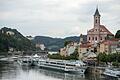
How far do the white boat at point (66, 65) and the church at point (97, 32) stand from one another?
703 inches

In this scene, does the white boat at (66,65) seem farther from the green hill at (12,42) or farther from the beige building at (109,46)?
the green hill at (12,42)

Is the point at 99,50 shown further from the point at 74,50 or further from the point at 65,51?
the point at 65,51

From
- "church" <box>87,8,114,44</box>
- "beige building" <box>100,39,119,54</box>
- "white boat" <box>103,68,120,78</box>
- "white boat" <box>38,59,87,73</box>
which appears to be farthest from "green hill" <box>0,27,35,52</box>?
"white boat" <box>103,68,120,78</box>

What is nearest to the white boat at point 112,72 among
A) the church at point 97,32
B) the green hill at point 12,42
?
the church at point 97,32

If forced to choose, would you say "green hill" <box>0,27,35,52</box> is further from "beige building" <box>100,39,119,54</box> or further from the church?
"beige building" <box>100,39,119,54</box>

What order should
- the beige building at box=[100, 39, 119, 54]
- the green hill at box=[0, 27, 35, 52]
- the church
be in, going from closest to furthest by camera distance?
the beige building at box=[100, 39, 119, 54] → the church → the green hill at box=[0, 27, 35, 52]

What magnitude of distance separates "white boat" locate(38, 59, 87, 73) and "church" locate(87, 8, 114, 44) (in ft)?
58.6

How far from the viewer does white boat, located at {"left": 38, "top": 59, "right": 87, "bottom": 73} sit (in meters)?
58.1

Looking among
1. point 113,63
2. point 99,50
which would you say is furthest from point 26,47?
point 113,63

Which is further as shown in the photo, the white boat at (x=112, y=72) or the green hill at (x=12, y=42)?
the green hill at (x=12, y=42)

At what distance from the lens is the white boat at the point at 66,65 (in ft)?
191

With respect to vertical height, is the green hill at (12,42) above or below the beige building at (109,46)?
above

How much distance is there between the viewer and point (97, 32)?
93562mm

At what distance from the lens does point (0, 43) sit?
5300 inches
